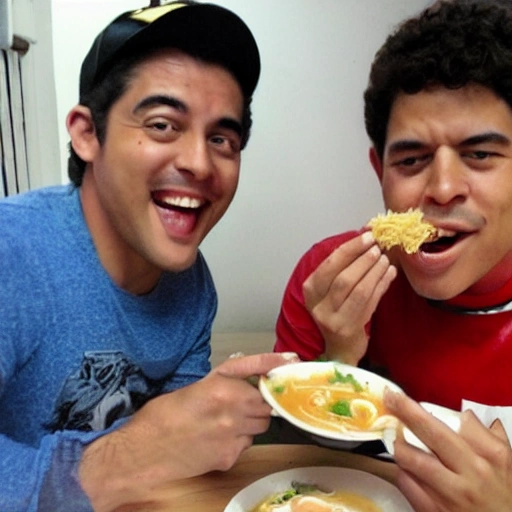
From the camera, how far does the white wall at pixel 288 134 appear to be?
2.71 metres

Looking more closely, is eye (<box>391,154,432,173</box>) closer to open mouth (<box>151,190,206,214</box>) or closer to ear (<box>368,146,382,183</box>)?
ear (<box>368,146,382,183</box>)

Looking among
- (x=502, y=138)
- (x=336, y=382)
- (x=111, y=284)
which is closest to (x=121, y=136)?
(x=111, y=284)

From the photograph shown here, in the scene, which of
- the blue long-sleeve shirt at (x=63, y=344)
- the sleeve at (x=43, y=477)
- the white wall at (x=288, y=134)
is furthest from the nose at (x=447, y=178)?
the white wall at (x=288, y=134)

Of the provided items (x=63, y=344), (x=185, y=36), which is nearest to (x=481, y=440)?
(x=63, y=344)

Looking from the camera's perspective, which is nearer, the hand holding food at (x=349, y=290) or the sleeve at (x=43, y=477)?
the sleeve at (x=43, y=477)

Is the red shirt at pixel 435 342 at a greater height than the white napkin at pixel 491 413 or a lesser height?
greater

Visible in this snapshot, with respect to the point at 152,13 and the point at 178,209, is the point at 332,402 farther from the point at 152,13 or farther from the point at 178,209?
the point at 152,13

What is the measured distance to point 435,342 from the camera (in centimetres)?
154

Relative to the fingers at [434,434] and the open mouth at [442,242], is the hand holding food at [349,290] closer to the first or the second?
the open mouth at [442,242]

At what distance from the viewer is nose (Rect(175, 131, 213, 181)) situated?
1.33m

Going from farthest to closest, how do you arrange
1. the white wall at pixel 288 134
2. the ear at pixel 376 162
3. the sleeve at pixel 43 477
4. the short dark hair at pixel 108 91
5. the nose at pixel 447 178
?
1. the white wall at pixel 288 134
2. the ear at pixel 376 162
3. the short dark hair at pixel 108 91
4. the nose at pixel 447 178
5. the sleeve at pixel 43 477

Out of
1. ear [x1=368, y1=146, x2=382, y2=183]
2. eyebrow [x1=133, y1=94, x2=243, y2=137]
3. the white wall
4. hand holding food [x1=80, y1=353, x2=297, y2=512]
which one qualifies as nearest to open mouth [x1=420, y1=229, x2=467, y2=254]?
ear [x1=368, y1=146, x2=382, y2=183]

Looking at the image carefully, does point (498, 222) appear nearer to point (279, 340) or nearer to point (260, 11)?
point (279, 340)

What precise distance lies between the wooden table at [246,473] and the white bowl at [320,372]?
6.3 inches
